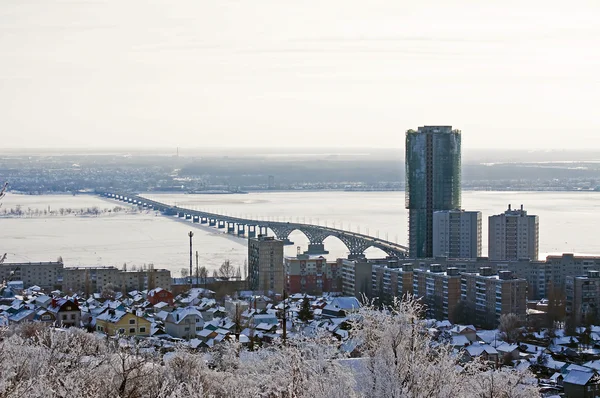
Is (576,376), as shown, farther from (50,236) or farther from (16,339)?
(50,236)

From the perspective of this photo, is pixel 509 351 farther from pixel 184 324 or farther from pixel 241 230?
pixel 241 230

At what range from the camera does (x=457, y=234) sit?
14633 millimetres

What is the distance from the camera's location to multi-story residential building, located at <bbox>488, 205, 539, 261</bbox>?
1420 centimetres

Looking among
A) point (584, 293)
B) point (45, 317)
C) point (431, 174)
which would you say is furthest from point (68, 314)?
point (431, 174)

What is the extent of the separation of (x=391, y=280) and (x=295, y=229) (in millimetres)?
9913

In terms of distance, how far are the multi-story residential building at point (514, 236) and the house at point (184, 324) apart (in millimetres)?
6978

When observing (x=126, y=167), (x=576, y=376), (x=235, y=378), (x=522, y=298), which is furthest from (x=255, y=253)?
(x=126, y=167)

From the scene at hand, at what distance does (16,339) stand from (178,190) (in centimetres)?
3527

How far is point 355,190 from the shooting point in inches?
1594

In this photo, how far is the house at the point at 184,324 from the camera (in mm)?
7969

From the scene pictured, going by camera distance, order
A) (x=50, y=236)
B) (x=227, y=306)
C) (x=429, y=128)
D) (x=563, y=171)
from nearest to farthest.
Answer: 1. (x=227, y=306)
2. (x=429, y=128)
3. (x=50, y=236)
4. (x=563, y=171)

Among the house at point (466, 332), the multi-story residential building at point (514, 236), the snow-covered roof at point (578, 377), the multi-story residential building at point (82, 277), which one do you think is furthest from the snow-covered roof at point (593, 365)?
the multi-story residential building at point (514, 236)

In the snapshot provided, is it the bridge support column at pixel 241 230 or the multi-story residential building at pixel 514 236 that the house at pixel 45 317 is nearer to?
the multi-story residential building at pixel 514 236

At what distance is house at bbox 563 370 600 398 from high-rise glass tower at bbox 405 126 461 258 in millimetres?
9214
